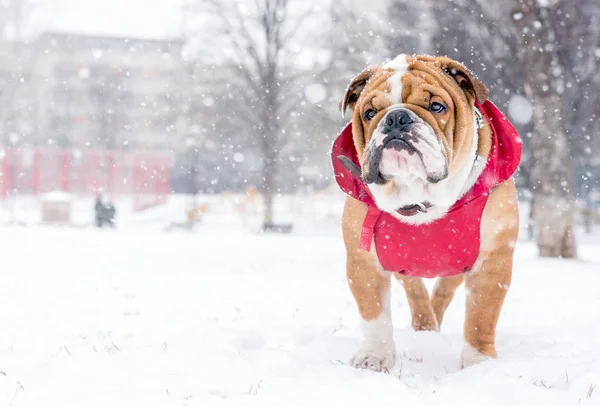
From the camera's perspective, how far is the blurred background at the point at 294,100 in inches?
408

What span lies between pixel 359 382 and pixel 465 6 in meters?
12.1

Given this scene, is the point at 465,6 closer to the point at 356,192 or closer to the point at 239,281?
the point at 239,281

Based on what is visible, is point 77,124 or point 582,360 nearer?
point 582,360

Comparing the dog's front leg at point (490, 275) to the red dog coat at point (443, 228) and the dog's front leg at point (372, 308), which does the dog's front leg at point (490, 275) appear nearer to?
the red dog coat at point (443, 228)

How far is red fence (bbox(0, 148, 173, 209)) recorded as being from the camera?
24781 millimetres

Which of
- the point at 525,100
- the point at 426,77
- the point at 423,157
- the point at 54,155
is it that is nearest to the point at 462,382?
the point at 423,157

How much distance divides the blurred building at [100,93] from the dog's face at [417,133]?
82.5 feet

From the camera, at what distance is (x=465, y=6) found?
1312cm

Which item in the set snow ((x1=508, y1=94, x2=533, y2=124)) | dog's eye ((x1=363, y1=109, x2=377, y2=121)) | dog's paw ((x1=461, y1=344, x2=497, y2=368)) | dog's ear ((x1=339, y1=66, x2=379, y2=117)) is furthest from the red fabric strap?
snow ((x1=508, y1=94, x2=533, y2=124))

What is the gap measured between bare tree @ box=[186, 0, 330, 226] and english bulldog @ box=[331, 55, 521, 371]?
17.7 m

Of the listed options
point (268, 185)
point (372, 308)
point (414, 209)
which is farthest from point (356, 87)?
point (268, 185)

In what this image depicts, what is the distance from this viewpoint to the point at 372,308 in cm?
328

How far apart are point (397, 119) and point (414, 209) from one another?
52 cm

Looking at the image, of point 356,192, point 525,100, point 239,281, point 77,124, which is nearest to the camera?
point 356,192
